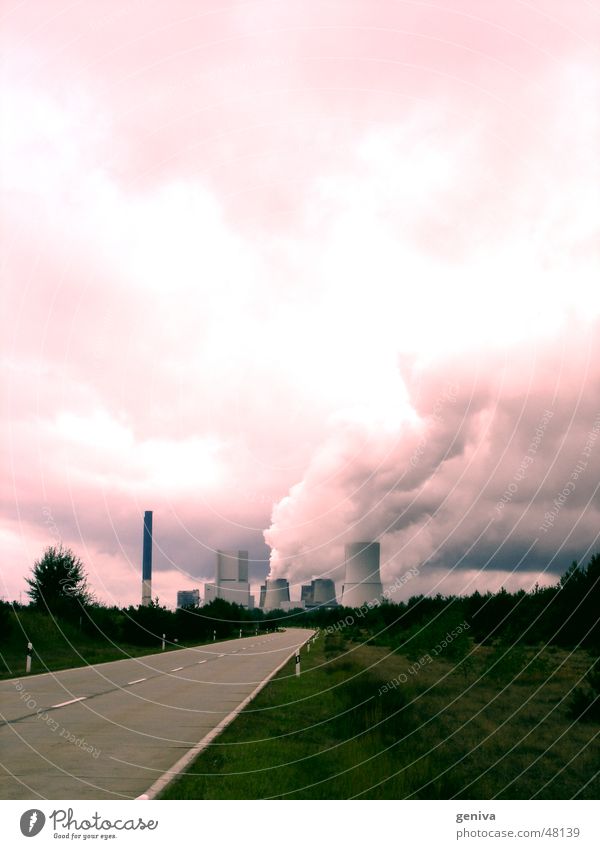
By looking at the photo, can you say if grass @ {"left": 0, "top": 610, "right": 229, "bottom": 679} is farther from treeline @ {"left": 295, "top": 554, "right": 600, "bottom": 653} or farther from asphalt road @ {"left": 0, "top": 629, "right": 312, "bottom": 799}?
treeline @ {"left": 295, "top": 554, "right": 600, "bottom": 653}

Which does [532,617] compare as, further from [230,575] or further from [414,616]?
[230,575]

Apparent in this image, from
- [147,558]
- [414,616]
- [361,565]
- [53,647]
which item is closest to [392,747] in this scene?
[53,647]

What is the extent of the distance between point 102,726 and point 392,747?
230 inches

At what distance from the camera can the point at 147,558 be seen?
344ft

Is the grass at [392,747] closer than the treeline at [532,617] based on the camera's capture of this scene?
Yes

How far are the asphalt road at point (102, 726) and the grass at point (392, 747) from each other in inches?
31.4

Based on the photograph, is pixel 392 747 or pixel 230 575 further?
pixel 230 575

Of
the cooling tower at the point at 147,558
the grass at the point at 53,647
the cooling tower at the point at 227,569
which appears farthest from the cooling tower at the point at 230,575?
the grass at the point at 53,647

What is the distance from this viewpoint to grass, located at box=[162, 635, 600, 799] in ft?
33.6

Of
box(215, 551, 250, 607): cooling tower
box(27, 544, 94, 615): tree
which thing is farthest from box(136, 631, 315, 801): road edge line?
box(215, 551, 250, 607): cooling tower

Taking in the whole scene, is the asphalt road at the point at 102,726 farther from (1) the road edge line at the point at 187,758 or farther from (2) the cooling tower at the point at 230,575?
(2) the cooling tower at the point at 230,575

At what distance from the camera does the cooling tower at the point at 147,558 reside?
340 ft

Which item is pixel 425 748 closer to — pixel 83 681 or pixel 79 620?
pixel 83 681
